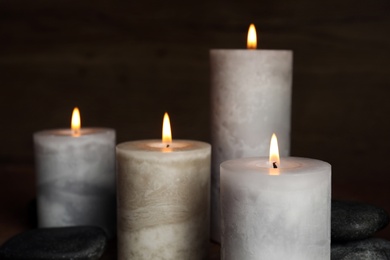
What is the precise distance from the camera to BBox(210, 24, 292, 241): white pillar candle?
1.07 m

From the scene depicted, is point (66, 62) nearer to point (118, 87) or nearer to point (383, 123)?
point (118, 87)

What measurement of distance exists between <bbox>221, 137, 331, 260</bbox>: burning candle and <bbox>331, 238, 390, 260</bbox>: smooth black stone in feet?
0.40

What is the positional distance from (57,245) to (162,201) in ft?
0.61

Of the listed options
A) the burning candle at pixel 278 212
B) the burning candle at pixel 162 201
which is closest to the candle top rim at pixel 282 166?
the burning candle at pixel 278 212

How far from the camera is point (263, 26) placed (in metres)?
1.51

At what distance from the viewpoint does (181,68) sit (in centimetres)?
158

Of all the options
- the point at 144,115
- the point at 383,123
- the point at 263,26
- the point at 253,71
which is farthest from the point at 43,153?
the point at 383,123

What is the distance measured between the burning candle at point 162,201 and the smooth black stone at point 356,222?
0.20 m

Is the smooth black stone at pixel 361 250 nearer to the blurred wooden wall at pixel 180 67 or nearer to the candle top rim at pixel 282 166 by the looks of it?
the candle top rim at pixel 282 166

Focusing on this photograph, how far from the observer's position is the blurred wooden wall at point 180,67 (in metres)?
1.48

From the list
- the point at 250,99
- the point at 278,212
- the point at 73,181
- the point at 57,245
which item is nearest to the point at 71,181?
the point at 73,181

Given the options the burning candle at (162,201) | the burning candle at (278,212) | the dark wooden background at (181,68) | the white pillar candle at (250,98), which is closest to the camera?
the burning candle at (278,212)

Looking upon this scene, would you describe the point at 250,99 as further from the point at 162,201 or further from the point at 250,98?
the point at 162,201

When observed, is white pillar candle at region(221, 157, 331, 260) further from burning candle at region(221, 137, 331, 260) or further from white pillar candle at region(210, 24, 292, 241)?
white pillar candle at region(210, 24, 292, 241)
